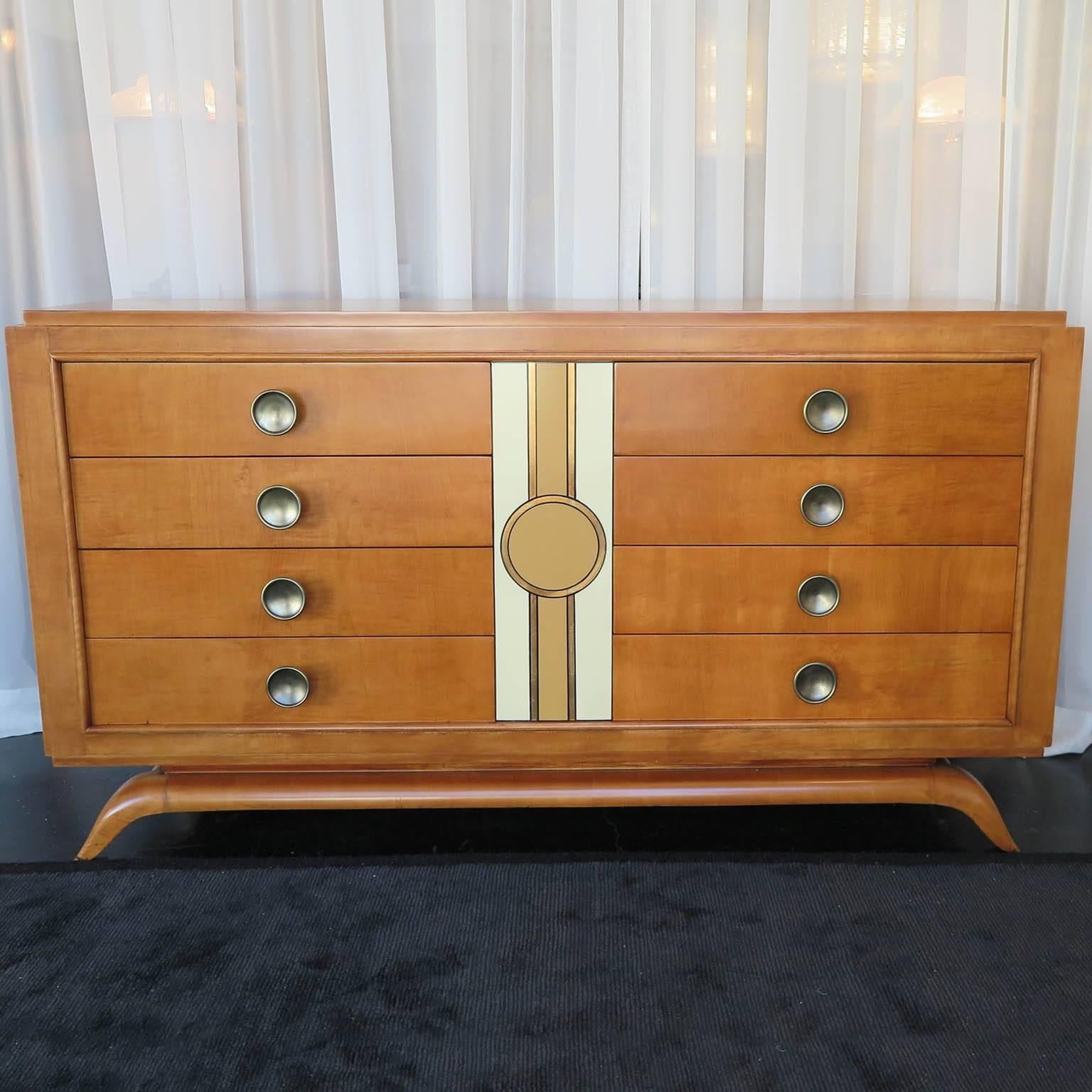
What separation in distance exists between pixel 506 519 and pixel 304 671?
318 millimetres

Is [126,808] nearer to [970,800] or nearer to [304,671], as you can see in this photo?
[304,671]

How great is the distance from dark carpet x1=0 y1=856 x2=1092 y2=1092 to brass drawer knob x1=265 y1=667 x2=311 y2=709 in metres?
0.22

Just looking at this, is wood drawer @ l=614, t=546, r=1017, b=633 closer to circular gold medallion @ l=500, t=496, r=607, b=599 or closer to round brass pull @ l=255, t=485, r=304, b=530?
circular gold medallion @ l=500, t=496, r=607, b=599

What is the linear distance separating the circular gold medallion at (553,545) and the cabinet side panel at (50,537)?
1.72 feet

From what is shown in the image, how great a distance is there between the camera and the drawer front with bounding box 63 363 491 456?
129cm

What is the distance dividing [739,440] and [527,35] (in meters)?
0.85

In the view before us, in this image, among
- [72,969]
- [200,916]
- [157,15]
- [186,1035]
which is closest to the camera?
[186,1035]

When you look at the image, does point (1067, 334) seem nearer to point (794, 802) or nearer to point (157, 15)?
point (794, 802)

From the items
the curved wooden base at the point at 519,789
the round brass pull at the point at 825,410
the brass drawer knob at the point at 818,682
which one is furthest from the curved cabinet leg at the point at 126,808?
the round brass pull at the point at 825,410

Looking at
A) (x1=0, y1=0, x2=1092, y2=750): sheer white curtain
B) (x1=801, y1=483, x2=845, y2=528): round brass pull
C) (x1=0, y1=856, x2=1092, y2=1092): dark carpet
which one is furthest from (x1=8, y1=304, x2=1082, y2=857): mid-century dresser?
(x1=0, y1=0, x2=1092, y2=750): sheer white curtain

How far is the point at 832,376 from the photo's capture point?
50.9 inches

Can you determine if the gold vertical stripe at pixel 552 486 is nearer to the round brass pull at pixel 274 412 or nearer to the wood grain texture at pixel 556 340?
the wood grain texture at pixel 556 340

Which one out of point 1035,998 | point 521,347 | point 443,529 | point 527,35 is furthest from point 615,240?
point 1035,998

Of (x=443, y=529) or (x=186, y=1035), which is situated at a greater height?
(x=443, y=529)
